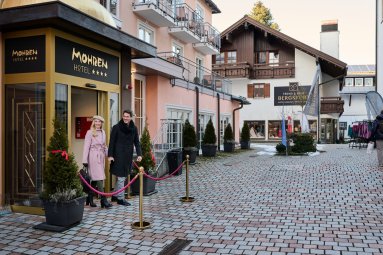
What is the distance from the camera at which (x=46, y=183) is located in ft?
21.3

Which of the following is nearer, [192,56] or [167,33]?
[167,33]

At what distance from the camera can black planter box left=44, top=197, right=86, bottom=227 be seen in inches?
247

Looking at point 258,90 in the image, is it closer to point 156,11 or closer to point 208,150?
point 208,150

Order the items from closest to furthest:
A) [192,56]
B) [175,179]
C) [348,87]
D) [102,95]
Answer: [102,95], [175,179], [192,56], [348,87]

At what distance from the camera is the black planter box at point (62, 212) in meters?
6.27

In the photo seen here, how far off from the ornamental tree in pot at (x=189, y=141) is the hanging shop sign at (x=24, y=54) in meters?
8.67

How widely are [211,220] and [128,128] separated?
2.48 meters

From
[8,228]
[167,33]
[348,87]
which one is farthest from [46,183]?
[348,87]

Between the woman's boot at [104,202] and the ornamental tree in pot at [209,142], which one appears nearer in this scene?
the woman's boot at [104,202]

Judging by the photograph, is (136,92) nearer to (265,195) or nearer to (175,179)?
(175,179)

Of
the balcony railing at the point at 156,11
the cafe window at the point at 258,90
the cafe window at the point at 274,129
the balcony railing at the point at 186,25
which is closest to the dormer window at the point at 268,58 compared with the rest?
the cafe window at the point at 258,90

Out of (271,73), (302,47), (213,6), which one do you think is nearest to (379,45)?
(302,47)

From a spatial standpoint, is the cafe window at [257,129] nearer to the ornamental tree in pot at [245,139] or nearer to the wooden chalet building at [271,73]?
the wooden chalet building at [271,73]

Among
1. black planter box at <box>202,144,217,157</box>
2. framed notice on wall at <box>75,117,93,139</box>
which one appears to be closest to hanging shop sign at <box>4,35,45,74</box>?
framed notice on wall at <box>75,117,93,139</box>
